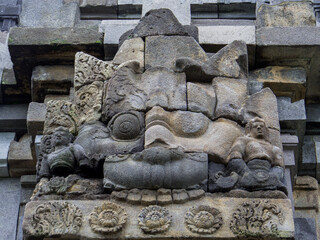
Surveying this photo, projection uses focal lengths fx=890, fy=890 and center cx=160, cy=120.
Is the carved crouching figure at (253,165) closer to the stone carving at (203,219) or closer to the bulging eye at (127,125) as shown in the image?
the stone carving at (203,219)

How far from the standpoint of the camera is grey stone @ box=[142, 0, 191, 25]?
26.6ft

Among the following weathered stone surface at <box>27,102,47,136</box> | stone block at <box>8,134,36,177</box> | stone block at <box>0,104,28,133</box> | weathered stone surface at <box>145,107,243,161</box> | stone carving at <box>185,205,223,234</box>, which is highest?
stone block at <box>0,104,28,133</box>

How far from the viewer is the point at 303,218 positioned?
23.0ft

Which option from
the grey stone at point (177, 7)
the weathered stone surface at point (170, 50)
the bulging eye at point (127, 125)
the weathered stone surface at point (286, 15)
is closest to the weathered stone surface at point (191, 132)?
A: the bulging eye at point (127, 125)

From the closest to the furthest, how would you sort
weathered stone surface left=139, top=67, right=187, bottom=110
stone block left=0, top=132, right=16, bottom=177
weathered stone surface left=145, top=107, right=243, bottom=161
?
weathered stone surface left=145, top=107, right=243, bottom=161
weathered stone surface left=139, top=67, right=187, bottom=110
stone block left=0, top=132, right=16, bottom=177

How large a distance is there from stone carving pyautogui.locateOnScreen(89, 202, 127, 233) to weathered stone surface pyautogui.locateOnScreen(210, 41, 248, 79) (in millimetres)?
1652

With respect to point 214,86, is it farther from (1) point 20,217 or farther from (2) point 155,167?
(1) point 20,217

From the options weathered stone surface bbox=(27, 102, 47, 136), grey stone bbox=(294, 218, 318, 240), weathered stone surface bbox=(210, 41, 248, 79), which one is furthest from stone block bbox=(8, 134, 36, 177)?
grey stone bbox=(294, 218, 318, 240)

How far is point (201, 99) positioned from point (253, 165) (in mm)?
747

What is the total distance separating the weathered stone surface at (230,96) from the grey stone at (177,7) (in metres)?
1.40

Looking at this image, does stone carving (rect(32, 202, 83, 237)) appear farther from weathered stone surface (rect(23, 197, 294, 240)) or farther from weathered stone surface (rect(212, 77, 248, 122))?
weathered stone surface (rect(212, 77, 248, 122))

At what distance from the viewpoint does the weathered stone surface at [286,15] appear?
310 inches

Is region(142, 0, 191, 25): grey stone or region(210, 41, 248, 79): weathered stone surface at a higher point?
region(142, 0, 191, 25): grey stone

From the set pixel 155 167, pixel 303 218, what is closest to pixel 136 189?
pixel 155 167
